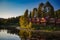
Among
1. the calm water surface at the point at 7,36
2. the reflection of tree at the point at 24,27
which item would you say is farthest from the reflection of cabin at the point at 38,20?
the calm water surface at the point at 7,36

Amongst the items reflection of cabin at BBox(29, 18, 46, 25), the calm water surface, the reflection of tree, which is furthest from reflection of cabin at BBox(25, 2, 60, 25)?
the calm water surface

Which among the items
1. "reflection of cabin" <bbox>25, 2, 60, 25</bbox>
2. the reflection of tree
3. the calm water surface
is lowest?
the calm water surface

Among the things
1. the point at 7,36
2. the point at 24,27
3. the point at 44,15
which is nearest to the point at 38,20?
the point at 44,15

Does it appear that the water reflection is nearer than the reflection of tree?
Yes

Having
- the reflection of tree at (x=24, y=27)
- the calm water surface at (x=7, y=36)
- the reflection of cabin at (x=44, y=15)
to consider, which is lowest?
the calm water surface at (x=7, y=36)

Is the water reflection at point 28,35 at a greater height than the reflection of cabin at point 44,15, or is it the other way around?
the reflection of cabin at point 44,15

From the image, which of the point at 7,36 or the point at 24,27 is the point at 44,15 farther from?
the point at 7,36

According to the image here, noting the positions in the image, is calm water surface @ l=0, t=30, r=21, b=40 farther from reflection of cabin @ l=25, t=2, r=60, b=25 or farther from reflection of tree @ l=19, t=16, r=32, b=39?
reflection of cabin @ l=25, t=2, r=60, b=25

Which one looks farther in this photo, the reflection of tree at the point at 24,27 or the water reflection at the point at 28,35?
the reflection of tree at the point at 24,27

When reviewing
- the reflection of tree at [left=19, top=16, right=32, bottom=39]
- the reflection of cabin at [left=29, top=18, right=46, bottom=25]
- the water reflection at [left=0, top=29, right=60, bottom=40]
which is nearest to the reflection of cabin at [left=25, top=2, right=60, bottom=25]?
the reflection of cabin at [left=29, top=18, right=46, bottom=25]

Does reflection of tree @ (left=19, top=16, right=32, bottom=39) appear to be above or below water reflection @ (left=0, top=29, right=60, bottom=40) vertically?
above

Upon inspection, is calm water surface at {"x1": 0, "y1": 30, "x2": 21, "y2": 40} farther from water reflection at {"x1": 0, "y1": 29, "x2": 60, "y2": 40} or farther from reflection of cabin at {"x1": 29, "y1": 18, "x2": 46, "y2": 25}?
reflection of cabin at {"x1": 29, "y1": 18, "x2": 46, "y2": 25}

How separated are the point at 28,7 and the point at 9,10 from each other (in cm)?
63

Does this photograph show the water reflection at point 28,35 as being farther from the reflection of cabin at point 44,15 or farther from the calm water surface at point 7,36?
the reflection of cabin at point 44,15
